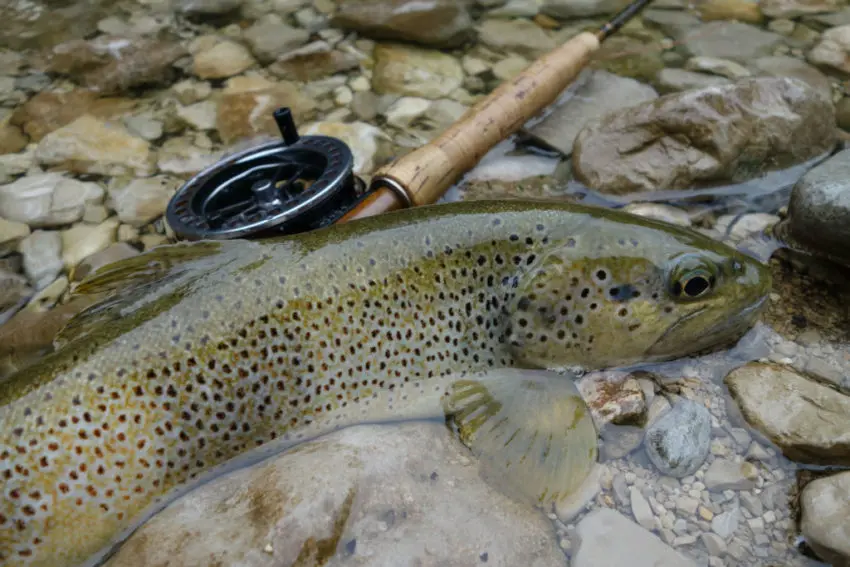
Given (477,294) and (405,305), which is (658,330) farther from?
(405,305)

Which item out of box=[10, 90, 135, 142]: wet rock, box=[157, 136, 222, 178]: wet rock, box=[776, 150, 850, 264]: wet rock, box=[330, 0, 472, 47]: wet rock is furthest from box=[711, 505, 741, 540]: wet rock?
box=[10, 90, 135, 142]: wet rock

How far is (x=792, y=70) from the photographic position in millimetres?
5590

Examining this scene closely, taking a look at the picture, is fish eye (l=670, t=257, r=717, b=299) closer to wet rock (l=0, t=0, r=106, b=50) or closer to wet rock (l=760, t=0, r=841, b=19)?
wet rock (l=760, t=0, r=841, b=19)

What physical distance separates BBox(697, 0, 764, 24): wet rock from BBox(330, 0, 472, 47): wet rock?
2258 millimetres

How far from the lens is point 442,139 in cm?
439

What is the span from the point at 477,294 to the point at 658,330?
34.9 inches

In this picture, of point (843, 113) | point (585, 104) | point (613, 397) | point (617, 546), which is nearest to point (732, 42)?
point (843, 113)

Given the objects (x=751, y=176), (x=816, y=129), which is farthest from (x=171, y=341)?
(x=816, y=129)

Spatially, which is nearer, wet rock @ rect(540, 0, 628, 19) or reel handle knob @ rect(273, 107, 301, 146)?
reel handle knob @ rect(273, 107, 301, 146)

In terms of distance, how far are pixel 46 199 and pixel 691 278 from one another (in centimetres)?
440

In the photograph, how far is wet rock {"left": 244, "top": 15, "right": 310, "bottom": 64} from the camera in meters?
6.36

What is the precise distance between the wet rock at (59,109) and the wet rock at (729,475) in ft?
17.3

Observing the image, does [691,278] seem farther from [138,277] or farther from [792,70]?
[792,70]

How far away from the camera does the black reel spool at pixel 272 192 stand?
12.1 feet
